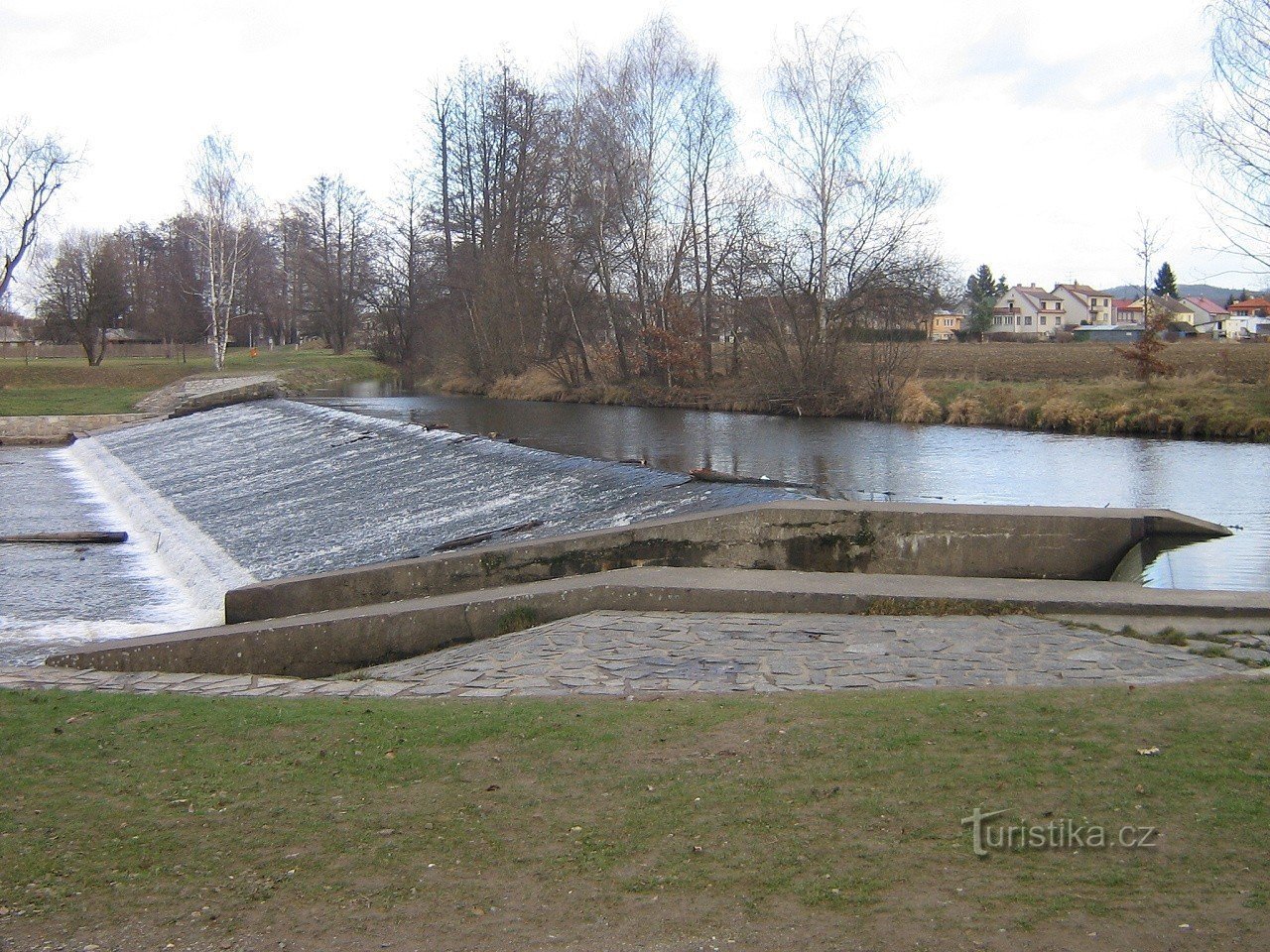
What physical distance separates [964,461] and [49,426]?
29.8m

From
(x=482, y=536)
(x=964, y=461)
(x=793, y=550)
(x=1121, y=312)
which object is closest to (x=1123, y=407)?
(x=964, y=461)

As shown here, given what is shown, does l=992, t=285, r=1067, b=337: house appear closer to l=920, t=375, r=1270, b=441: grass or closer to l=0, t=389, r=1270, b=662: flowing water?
l=920, t=375, r=1270, b=441: grass

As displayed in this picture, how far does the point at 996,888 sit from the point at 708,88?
1407 inches

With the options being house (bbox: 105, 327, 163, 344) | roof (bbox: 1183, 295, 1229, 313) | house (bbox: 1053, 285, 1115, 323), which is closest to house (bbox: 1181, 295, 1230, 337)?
roof (bbox: 1183, 295, 1229, 313)

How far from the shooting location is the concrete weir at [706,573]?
8352 mm

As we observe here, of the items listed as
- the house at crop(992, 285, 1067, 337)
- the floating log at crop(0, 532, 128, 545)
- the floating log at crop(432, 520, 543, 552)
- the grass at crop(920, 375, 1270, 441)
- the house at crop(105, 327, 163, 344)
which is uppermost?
the house at crop(992, 285, 1067, 337)

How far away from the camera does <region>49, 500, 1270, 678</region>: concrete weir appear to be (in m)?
8.35

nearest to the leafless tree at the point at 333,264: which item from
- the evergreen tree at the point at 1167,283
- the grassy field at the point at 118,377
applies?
the grassy field at the point at 118,377

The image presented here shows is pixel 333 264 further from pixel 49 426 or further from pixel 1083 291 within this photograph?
pixel 1083 291

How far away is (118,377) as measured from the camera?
48.9 m

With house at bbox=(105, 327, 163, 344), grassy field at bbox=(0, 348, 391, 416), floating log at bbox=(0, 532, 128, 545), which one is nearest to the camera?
floating log at bbox=(0, 532, 128, 545)

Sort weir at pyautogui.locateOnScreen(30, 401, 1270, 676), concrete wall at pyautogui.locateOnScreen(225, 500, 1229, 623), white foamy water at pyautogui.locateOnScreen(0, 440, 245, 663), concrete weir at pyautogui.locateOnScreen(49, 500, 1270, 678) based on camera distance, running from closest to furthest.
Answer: weir at pyautogui.locateOnScreen(30, 401, 1270, 676), concrete weir at pyautogui.locateOnScreen(49, 500, 1270, 678), concrete wall at pyautogui.locateOnScreen(225, 500, 1229, 623), white foamy water at pyautogui.locateOnScreen(0, 440, 245, 663)

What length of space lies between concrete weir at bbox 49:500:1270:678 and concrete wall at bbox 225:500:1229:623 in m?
0.01

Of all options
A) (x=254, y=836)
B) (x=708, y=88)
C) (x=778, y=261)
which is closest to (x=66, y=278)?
(x=708, y=88)
